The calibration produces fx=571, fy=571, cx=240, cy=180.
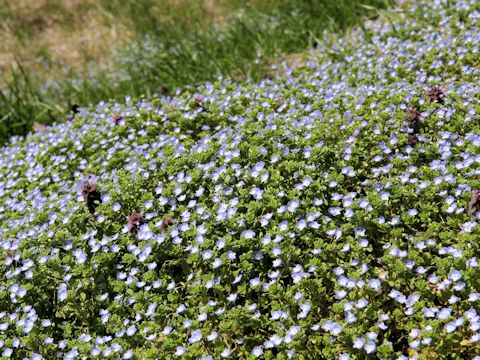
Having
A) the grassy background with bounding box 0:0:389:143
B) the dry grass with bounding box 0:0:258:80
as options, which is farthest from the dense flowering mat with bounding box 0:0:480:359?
the dry grass with bounding box 0:0:258:80

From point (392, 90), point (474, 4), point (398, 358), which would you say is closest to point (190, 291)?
point (398, 358)

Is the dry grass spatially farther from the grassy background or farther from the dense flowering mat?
the dense flowering mat

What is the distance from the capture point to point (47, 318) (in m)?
3.54

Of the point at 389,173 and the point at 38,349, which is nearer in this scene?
the point at 38,349

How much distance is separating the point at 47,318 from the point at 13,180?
6.19ft

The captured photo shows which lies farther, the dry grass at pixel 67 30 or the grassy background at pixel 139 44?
the dry grass at pixel 67 30

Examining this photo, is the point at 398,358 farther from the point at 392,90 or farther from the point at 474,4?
the point at 474,4

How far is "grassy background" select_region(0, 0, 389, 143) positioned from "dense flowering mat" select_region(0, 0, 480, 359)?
1964 millimetres

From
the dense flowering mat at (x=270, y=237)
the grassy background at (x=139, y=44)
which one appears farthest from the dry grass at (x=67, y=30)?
the dense flowering mat at (x=270, y=237)

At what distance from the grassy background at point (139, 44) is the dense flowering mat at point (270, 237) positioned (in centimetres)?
196

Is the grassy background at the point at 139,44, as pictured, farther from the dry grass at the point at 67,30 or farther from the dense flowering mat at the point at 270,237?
the dense flowering mat at the point at 270,237

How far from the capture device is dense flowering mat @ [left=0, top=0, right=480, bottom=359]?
3029mm

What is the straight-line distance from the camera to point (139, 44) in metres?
7.65

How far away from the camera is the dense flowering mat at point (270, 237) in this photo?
3029 mm
